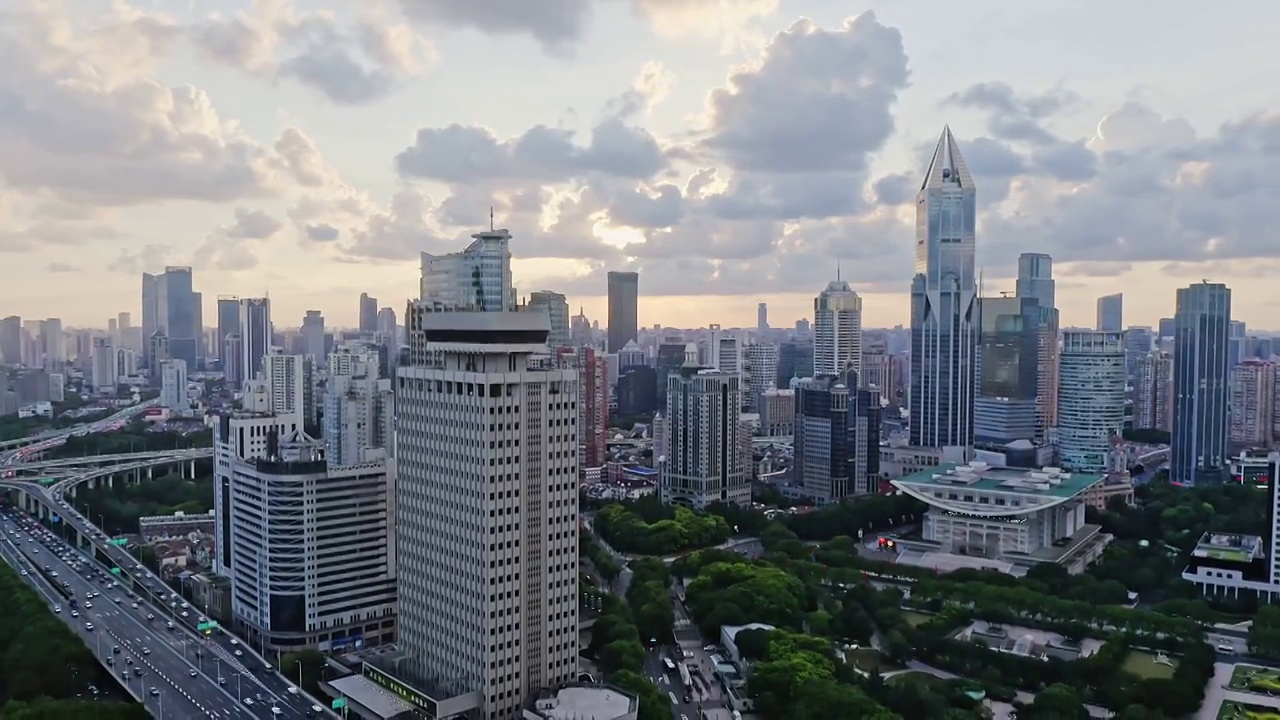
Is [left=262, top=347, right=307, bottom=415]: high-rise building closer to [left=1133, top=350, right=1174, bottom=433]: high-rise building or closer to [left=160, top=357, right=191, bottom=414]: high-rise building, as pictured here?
[left=160, top=357, right=191, bottom=414]: high-rise building

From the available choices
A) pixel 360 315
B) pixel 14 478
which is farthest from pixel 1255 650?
pixel 360 315

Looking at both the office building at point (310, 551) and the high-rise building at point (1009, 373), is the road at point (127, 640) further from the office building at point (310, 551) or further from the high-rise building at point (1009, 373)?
the high-rise building at point (1009, 373)

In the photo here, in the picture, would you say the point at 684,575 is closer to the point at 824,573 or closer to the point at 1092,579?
the point at 824,573

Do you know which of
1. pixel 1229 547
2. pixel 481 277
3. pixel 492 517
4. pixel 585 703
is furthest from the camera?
pixel 1229 547

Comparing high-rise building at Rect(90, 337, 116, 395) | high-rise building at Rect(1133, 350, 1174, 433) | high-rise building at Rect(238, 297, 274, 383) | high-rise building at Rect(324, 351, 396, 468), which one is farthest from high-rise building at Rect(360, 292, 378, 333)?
high-rise building at Rect(1133, 350, 1174, 433)

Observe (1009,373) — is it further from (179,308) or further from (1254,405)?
(179,308)

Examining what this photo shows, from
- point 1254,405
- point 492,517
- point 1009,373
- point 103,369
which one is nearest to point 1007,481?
point 1009,373
